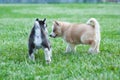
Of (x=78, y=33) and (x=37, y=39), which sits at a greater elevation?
(x=37, y=39)

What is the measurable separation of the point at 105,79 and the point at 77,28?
2664 mm

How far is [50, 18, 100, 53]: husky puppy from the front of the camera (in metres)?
7.21

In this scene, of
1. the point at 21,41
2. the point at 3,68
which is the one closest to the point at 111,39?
the point at 21,41

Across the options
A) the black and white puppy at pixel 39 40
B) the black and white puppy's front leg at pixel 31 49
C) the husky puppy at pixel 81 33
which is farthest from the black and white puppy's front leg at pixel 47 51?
the husky puppy at pixel 81 33

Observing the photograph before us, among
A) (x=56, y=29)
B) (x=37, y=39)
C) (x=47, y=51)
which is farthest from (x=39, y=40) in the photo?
(x=56, y=29)

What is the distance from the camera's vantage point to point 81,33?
7301 millimetres

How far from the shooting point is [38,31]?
6211mm

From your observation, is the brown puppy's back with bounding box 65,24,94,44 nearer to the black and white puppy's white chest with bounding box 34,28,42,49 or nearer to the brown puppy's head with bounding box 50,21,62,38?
the brown puppy's head with bounding box 50,21,62,38

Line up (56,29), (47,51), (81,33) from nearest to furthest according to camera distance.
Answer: (47,51), (81,33), (56,29)

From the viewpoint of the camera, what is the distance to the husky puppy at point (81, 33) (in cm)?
721

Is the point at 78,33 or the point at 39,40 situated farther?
the point at 78,33

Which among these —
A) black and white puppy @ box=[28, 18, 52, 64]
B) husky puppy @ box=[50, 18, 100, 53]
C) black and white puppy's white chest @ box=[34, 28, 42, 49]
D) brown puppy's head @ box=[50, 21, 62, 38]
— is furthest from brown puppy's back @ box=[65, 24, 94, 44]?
black and white puppy's white chest @ box=[34, 28, 42, 49]

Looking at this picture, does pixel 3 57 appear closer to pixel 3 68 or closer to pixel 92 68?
pixel 3 68

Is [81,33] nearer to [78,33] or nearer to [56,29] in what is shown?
[78,33]
